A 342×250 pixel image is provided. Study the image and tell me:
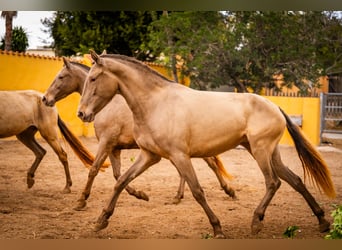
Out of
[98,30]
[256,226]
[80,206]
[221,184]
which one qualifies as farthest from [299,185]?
[98,30]

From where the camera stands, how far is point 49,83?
5.01m

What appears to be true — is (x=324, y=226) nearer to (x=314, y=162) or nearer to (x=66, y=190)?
(x=314, y=162)

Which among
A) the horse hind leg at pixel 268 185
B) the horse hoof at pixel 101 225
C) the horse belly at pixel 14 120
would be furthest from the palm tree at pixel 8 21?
the horse hind leg at pixel 268 185

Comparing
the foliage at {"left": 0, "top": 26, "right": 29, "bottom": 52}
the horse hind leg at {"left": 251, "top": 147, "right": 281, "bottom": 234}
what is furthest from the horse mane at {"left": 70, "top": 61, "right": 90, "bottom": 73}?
the horse hind leg at {"left": 251, "top": 147, "right": 281, "bottom": 234}

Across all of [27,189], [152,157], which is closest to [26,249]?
[27,189]

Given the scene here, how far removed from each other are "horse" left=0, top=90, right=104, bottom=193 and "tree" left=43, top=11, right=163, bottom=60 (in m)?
0.58

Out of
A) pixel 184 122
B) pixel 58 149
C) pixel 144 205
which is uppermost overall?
pixel 184 122

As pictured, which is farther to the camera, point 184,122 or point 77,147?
point 77,147

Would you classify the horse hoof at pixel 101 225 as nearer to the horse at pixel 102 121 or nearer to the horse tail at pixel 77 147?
the horse at pixel 102 121

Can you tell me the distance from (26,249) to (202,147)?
1.60m

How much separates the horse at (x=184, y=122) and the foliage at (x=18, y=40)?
1116 millimetres

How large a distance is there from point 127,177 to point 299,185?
1408mm

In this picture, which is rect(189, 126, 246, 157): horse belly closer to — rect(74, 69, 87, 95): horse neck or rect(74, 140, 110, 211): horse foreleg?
rect(74, 140, 110, 211): horse foreleg

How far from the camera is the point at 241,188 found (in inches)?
215
